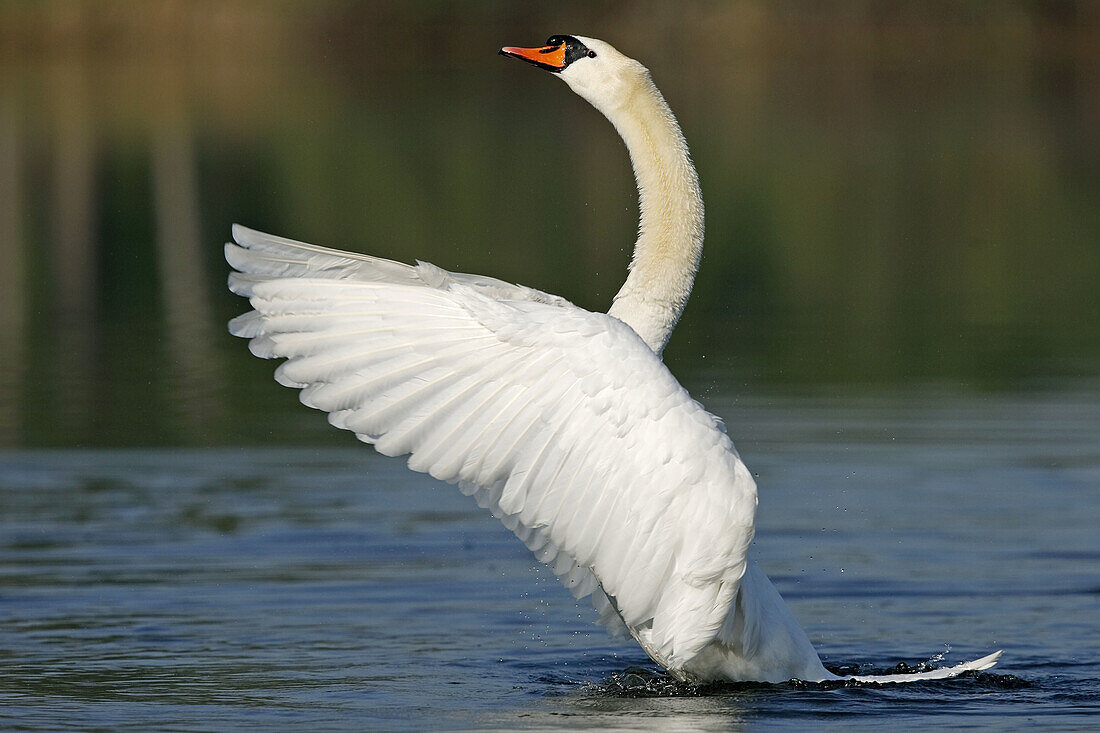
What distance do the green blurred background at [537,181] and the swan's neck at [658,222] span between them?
21.3 feet

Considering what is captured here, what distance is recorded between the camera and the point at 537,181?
3459cm

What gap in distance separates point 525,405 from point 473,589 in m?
3.56

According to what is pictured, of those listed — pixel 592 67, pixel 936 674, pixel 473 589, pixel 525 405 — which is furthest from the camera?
pixel 473 589

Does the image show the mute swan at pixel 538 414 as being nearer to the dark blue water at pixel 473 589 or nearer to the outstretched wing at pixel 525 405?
the outstretched wing at pixel 525 405

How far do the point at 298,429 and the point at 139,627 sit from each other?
17.8 feet

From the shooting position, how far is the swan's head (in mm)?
9422

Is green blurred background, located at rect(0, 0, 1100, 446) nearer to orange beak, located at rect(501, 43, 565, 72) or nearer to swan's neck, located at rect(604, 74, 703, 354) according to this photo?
orange beak, located at rect(501, 43, 565, 72)

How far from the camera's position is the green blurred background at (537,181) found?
59.6 ft

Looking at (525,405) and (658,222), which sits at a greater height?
(658,222)

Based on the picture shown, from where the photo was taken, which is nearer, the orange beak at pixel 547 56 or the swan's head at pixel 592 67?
the swan's head at pixel 592 67

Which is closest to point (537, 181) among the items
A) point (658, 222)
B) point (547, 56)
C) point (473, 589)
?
point (473, 589)

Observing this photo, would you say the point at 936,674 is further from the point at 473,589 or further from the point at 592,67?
the point at 592,67

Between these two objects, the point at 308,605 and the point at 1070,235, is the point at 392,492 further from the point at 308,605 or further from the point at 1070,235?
the point at 1070,235

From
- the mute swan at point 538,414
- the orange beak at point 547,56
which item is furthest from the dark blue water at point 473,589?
the orange beak at point 547,56
